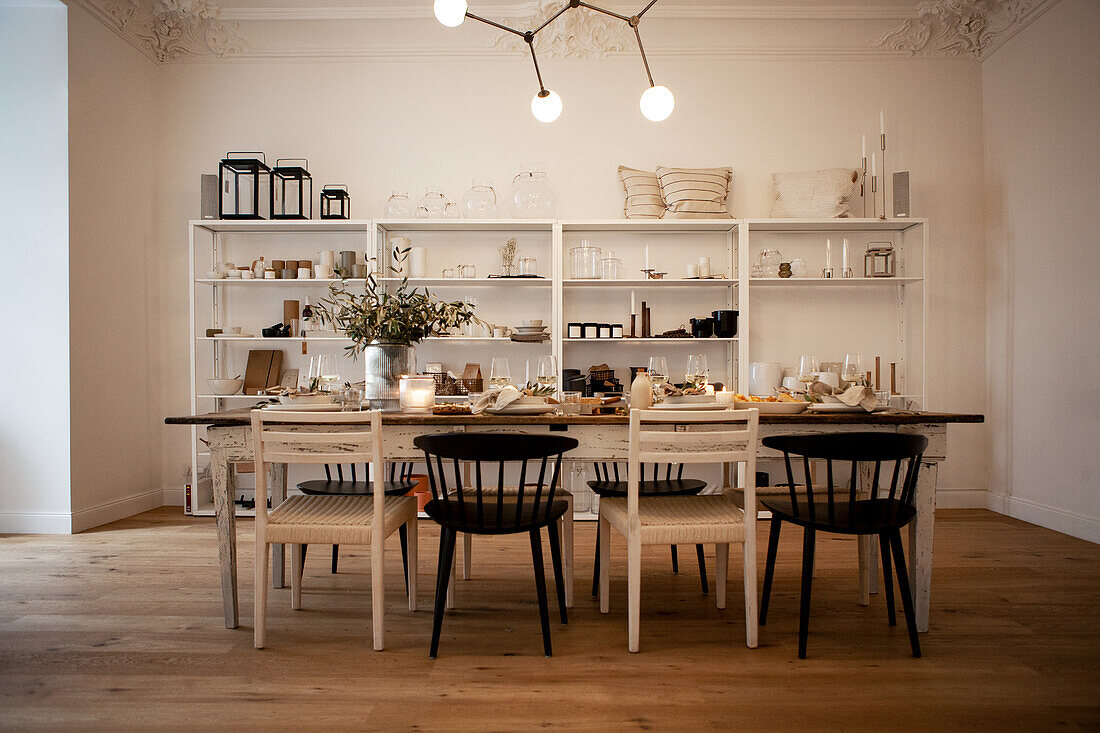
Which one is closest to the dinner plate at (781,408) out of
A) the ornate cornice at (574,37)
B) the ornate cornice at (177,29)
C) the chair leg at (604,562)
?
the chair leg at (604,562)

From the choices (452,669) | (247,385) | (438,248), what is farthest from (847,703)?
(247,385)

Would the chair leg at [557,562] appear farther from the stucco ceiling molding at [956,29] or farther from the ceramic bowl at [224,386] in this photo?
the stucco ceiling molding at [956,29]

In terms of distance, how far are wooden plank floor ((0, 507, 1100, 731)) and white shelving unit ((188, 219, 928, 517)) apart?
1883 millimetres

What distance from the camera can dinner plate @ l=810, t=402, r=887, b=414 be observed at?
255 centimetres

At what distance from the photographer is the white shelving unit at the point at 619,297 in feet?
15.9

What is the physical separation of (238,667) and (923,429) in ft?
8.46

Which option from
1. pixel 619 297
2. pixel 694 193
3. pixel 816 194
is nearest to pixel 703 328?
pixel 619 297

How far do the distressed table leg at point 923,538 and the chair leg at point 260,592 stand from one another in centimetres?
236

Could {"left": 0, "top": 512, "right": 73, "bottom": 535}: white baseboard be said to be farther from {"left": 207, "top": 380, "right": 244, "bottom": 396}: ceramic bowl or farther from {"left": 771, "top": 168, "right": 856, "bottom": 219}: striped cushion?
{"left": 771, "top": 168, "right": 856, "bottom": 219}: striped cushion

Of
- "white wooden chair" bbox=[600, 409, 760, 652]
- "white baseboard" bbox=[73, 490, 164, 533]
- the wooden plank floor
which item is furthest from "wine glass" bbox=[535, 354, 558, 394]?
"white baseboard" bbox=[73, 490, 164, 533]

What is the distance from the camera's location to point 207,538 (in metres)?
3.93

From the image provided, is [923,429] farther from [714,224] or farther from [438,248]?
[438,248]

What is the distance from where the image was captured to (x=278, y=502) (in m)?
3.04

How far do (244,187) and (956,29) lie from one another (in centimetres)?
534
